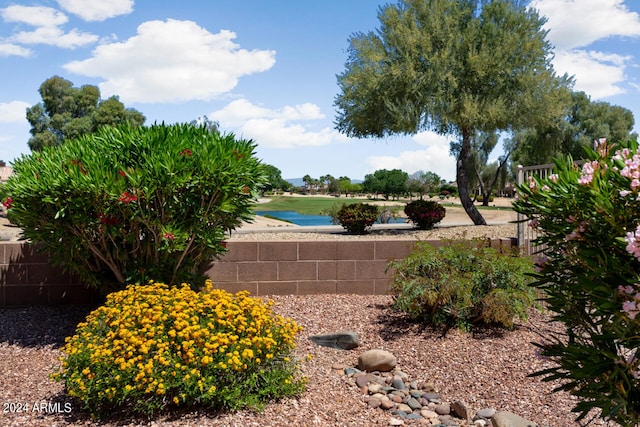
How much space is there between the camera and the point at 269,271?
346 inches

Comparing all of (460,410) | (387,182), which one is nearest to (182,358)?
(460,410)

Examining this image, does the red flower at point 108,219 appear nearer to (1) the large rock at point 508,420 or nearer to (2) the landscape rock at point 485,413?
(2) the landscape rock at point 485,413

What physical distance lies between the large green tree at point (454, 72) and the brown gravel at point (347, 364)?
38.0 feet

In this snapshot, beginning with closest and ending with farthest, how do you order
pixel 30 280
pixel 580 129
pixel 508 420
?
pixel 508 420
pixel 30 280
pixel 580 129

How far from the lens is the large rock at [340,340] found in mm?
6711

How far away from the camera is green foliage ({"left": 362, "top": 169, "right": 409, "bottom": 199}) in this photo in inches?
3127

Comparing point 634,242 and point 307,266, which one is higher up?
point 634,242

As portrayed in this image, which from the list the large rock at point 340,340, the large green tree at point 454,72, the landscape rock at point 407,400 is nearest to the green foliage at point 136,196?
the large rock at point 340,340

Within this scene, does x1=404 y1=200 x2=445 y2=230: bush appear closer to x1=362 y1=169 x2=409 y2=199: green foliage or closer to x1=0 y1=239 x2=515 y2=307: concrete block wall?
x1=0 y1=239 x2=515 y2=307: concrete block wall

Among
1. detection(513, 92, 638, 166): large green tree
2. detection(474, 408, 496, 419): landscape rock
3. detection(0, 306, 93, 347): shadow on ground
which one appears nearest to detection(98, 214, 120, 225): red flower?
detection(0, 306, 93, 347): shadow on ground

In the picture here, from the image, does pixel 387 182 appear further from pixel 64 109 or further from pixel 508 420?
pixel 508 420

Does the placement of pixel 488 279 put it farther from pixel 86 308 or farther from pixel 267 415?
pixel 86 308

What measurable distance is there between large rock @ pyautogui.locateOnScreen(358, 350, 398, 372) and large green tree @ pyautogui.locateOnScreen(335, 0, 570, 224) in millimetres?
12994

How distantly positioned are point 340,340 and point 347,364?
466 mm
